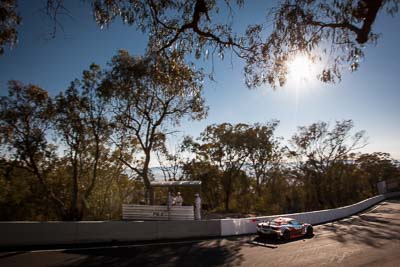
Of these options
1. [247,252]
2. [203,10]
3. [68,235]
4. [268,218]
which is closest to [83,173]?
[68,235]

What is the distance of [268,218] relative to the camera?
16.8 metres

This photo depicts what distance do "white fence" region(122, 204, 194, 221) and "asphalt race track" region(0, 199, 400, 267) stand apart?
376 centimetres

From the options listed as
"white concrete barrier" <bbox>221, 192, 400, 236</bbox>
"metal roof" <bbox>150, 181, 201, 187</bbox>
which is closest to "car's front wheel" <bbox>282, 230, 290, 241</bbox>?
"white concrete barrier" <bbox>221, 192, 400, 236</bbox>

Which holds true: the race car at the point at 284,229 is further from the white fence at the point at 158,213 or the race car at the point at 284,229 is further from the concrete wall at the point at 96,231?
the white fence at the point at 158,213

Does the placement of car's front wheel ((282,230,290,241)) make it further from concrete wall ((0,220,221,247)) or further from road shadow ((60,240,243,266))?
concrete wall ((0,220,221,247))

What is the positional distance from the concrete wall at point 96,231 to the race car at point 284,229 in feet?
8.45

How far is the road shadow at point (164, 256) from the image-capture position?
8.65 metres

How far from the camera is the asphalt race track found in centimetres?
870

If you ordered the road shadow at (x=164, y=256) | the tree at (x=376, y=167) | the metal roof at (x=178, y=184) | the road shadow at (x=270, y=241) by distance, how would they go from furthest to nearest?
the tree at (x=376, y=167)
the metal roof at (x=178, y=184)
the road shadow at (x=270, y=241)
the road shadow at (x=164, y=256)

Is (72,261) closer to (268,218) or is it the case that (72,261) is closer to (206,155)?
(268,218)

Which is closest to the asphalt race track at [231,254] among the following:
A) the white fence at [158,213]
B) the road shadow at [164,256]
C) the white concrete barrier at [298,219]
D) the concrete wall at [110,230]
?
the road shadow at [164,256]

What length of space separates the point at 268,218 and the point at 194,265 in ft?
30.9

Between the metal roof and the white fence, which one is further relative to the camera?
the metal roof

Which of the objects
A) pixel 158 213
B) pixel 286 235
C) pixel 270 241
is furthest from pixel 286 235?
pixel 158 213
